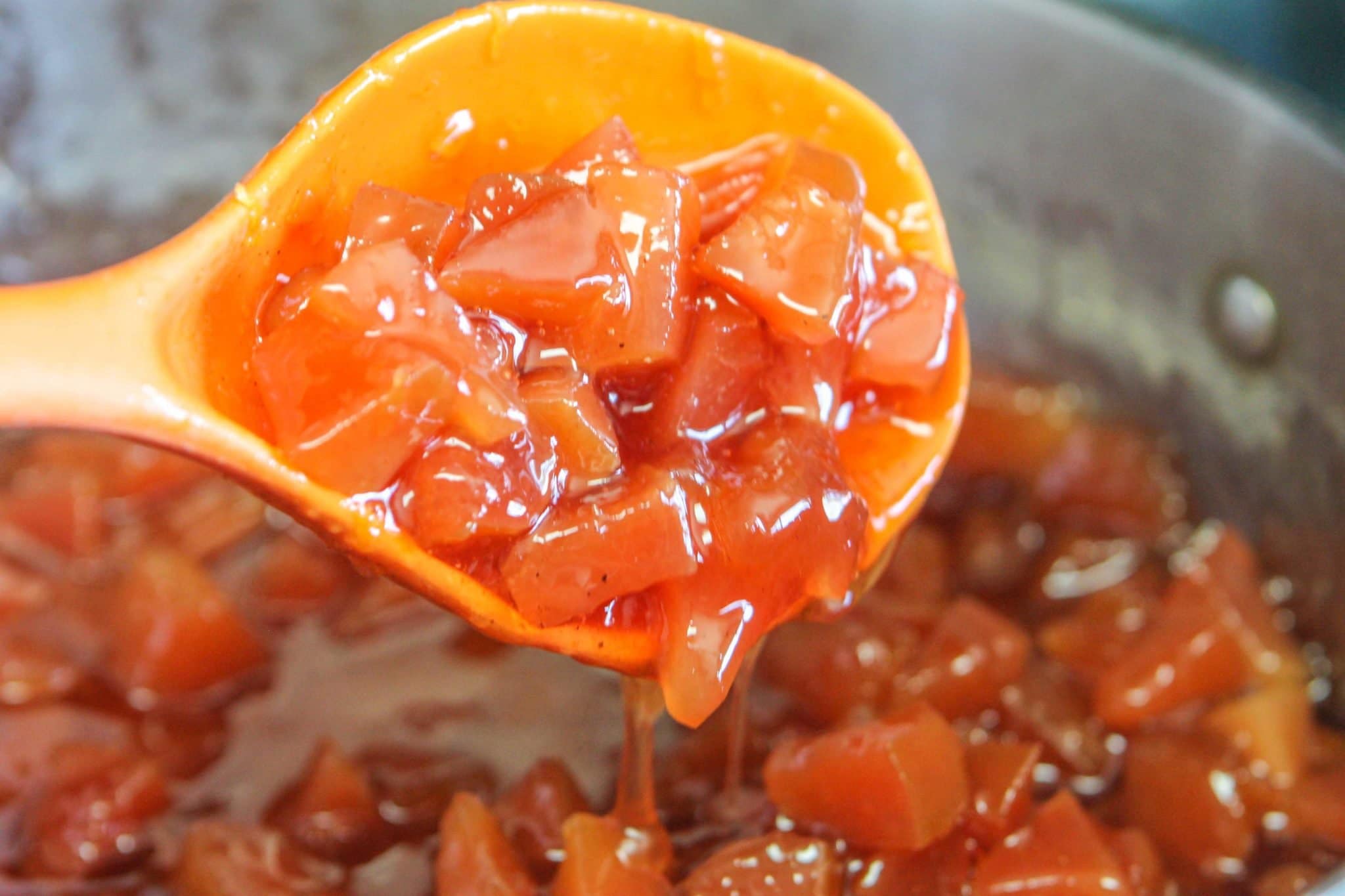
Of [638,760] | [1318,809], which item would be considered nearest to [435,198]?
[638,760]

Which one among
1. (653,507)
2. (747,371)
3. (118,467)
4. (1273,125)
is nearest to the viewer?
(653,507)

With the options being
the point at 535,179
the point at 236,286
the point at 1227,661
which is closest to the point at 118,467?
the point at 236,286

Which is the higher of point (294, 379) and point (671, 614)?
point (294, 379)

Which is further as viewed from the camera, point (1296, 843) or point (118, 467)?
point (118, 467)

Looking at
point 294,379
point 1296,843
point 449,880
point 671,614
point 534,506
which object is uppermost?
point 294,379

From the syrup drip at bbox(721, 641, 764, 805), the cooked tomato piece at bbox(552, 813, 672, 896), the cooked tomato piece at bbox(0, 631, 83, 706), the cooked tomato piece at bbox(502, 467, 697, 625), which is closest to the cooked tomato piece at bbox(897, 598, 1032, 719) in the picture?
the syrup drip at bbox(721, 641, 764, 805)

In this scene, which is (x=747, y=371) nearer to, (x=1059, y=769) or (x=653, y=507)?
(x=653, y=507)

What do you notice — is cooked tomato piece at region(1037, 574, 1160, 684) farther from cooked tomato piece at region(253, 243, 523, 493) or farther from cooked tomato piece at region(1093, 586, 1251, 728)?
cooked tomato piece at region(253, 243, 523, 493)

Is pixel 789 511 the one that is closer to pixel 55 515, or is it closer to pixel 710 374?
pixel 710 374
